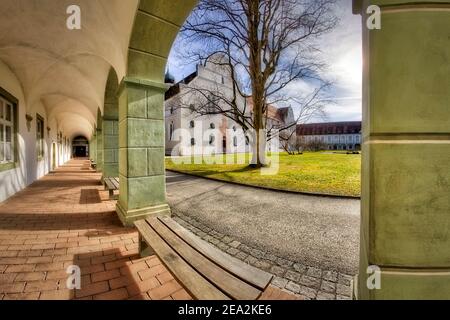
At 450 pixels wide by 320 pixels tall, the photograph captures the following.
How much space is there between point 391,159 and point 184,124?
3284cm

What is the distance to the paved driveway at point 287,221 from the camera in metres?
3.12

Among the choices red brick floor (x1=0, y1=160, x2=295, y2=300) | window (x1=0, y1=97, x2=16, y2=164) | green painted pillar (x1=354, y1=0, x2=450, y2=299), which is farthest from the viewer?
window (x1=0, y1=97, x2=16, y2=164)

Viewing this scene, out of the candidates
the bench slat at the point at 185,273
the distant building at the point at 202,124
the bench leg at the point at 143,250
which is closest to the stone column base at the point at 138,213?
the bench leg at the point at 143,250

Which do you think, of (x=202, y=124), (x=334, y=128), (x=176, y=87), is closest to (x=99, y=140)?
(x=176, y=87)

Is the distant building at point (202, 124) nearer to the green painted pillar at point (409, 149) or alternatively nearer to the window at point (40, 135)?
the window at point (40, 135)

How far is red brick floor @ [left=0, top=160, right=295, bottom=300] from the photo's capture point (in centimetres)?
229

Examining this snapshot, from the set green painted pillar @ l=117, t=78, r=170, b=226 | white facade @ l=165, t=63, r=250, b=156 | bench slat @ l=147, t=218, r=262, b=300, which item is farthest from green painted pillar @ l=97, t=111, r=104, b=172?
white facade @ l=165, t=63, r=250, b=156

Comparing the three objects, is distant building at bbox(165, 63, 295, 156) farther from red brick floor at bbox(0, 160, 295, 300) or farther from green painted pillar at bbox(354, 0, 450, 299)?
green painted pillar at bbox(354, 0, 450, 299)

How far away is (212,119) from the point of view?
38.8 m

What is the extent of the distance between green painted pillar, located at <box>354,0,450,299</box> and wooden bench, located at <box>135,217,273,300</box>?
772 mm

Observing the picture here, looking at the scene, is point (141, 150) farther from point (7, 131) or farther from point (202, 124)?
point (202, 124)
